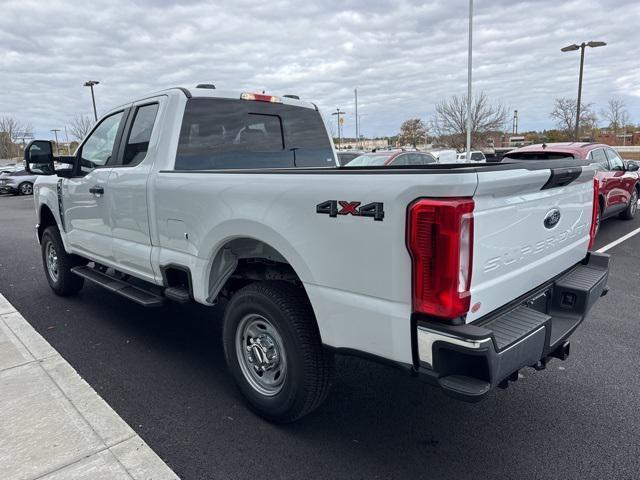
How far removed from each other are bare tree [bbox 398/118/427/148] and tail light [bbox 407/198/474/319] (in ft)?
215

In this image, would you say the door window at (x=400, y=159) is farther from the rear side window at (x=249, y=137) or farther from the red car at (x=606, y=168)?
the rear side window at (x=249, y=137)

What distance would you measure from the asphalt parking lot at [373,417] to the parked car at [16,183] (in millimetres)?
25840

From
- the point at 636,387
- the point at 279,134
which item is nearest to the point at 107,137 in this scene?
the point at 279,134

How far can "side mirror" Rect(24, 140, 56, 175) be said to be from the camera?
4.92 m

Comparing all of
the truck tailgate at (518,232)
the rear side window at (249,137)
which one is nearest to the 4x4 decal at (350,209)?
the truck tailgate at (518,232)

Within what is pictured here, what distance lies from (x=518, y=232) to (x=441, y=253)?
0.61 meters

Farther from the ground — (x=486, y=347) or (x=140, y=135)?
(x=140, y=135)

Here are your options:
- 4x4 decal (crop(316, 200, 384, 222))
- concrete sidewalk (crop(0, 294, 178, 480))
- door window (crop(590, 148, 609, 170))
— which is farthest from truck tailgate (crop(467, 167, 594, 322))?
door window (crop(590, 148, 609, 170))

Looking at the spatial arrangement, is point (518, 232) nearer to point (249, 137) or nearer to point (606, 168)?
point (249, 137)

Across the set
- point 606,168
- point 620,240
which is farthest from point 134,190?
point 606,168

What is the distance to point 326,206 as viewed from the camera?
2434mm

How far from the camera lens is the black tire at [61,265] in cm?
557

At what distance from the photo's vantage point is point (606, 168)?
969 centimetres

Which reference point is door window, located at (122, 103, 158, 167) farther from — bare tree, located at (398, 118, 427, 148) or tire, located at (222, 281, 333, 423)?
bare tree, located at (398, 118, 427, 148)
